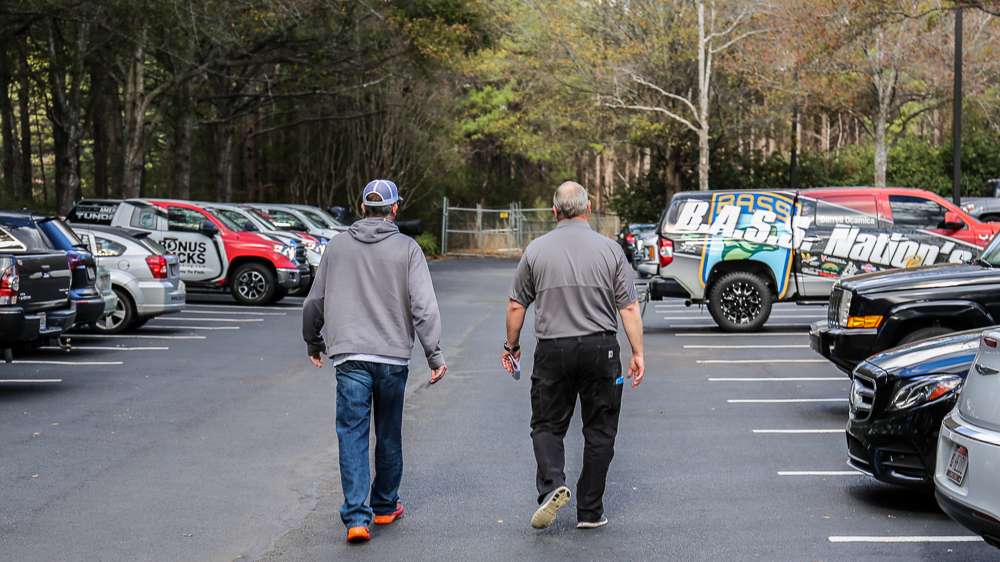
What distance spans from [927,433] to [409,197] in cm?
4429

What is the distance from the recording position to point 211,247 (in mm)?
23828

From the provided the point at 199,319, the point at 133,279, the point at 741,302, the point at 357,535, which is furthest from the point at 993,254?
the point at 199,319

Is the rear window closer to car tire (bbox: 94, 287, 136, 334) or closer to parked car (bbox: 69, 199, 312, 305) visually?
parked car (bbox: 69, 199, 312, 305)

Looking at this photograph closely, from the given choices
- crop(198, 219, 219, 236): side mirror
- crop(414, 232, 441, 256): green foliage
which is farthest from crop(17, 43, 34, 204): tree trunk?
crop(198, 219, 219, 236): side mirror

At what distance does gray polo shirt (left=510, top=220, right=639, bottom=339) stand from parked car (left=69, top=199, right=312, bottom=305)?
17041 mm

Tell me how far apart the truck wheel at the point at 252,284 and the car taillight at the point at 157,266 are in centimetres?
536

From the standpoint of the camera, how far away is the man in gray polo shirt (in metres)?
7.02

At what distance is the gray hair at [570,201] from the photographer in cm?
720

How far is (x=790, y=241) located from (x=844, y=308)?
24.3 feet

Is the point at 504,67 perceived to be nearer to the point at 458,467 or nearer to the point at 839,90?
the point at 839,90

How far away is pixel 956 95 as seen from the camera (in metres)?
27.6

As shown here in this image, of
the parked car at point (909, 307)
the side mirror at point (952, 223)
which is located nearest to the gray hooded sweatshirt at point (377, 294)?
the parked car at point (909, 307)

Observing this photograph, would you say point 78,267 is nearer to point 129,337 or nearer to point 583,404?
point 129,337

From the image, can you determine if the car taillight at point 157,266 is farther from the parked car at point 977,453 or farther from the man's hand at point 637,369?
the parked car at point 977,453
